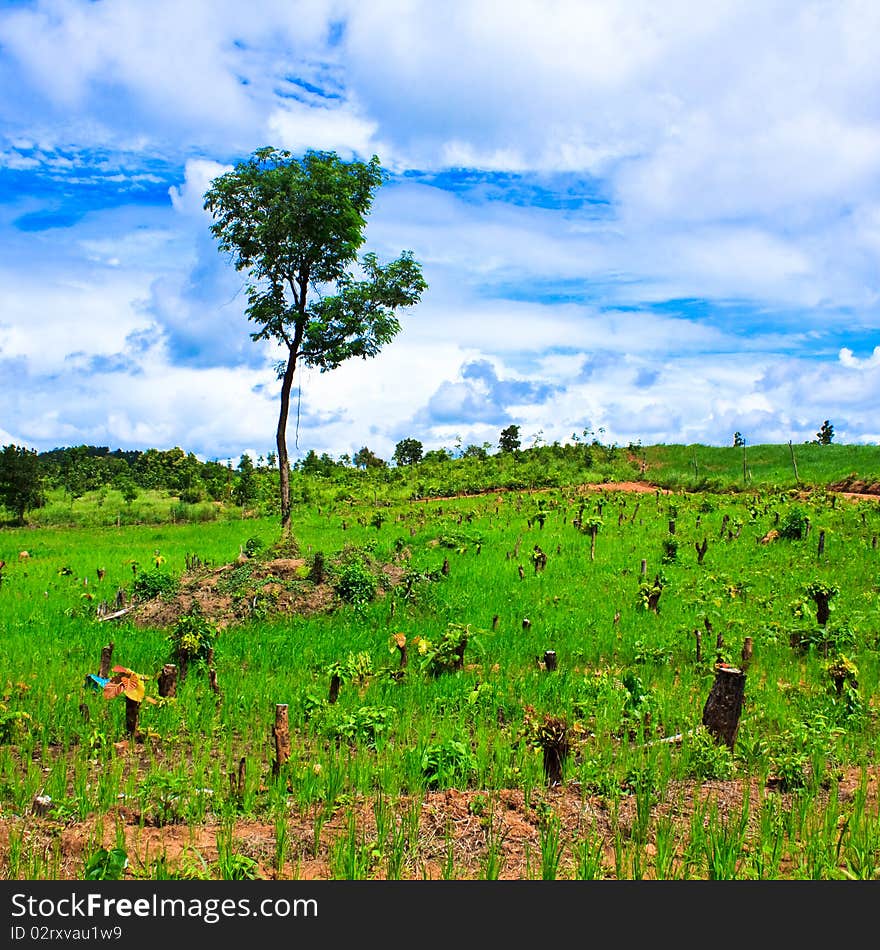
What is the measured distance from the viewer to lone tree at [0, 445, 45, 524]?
4353 centimetres

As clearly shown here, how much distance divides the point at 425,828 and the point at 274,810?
130 cm

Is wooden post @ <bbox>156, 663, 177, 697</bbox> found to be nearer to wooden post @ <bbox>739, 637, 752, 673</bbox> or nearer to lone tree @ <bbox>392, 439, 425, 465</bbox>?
wooden post @ <bbox>739, 637, 752, 673</bbox>

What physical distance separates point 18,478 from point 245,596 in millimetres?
36845

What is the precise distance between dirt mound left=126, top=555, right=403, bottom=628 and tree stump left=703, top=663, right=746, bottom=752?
916 centimetres

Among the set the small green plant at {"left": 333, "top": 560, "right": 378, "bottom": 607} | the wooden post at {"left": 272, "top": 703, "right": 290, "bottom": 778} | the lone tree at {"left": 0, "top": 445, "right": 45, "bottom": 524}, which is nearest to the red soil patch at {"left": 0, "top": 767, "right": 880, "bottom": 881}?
the wooden post at {"left": 272, "top": 703, "right": 290, "bottom": 778}

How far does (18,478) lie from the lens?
43.8 metres

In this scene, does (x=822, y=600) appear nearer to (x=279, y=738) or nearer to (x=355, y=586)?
(x=355, y=586)

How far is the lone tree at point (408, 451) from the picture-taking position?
68.3m

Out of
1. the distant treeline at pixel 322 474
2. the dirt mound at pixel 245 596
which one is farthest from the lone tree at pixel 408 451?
the dirt mound at pixel 245 596

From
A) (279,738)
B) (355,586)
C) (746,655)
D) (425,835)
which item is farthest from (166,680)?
(746,655)

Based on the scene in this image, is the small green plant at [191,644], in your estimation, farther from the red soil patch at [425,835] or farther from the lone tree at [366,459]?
the lone tree at [366,459]

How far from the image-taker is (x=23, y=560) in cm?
2602

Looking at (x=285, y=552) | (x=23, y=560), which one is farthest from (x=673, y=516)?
(x=23, y=560)

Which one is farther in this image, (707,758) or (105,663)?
(105,663)
